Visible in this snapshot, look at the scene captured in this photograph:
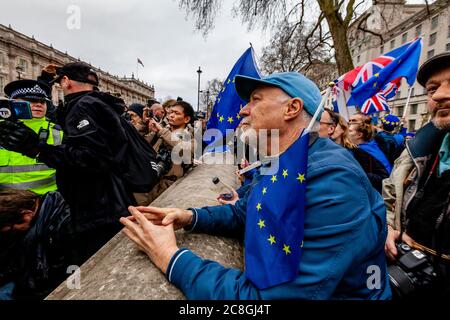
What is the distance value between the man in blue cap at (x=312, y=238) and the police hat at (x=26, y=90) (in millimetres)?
2587

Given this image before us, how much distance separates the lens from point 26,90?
3000 mm

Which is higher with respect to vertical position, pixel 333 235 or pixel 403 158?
pixel 403 158

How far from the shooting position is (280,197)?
99cm

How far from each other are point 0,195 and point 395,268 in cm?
292

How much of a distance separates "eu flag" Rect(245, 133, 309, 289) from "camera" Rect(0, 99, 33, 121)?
215cm

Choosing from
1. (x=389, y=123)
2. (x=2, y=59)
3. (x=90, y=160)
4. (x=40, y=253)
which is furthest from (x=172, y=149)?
(x=2, y=59)

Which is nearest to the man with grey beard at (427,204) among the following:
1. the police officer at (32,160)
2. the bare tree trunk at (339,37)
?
the police officer at (32,160)

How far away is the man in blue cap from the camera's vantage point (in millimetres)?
896

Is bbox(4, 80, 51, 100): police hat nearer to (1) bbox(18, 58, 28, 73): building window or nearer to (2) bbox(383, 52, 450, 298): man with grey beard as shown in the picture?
(2) bbox(383, 52, 450, 298): man with grey beard

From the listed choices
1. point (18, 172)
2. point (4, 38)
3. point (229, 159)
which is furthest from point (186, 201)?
point (4, 38)

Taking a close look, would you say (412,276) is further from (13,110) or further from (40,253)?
(13,110)
